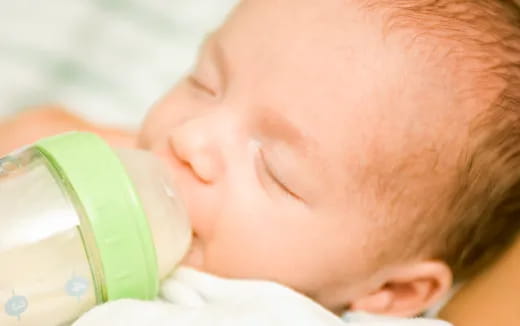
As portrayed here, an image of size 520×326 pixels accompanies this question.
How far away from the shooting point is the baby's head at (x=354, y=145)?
95 cm

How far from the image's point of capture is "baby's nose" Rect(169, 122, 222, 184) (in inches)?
37.7

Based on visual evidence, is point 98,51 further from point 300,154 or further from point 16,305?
point 16,305

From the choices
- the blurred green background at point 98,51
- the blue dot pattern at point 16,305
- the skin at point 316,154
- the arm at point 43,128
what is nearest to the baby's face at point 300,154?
the skin at point 316,154

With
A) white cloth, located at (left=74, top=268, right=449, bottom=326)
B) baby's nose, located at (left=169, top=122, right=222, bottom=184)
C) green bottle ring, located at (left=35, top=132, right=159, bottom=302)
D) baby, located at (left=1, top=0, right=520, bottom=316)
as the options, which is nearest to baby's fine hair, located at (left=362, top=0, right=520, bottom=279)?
baby, located at (left=1, top=0, right=520, bottom=316)

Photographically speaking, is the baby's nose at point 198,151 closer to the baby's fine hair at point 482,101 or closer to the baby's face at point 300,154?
the baby's face at point 300,154

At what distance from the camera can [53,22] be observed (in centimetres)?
157

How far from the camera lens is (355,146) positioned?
3.12 feet

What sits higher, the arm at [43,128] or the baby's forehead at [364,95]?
the baby's forehead at [364,95]

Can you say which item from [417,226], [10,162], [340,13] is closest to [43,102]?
[10,162]

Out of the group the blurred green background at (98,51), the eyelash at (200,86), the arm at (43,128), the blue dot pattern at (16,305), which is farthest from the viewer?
the blurred green background at (98,51)

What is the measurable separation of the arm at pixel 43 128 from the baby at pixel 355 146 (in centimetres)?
39

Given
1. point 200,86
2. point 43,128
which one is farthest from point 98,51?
point 200,86

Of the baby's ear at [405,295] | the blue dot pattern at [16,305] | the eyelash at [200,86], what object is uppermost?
the eyelash at [200,86]

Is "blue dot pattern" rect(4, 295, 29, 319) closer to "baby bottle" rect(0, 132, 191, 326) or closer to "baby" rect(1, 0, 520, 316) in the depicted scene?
"baby bottle" rect(0, 132, 191, 326)
